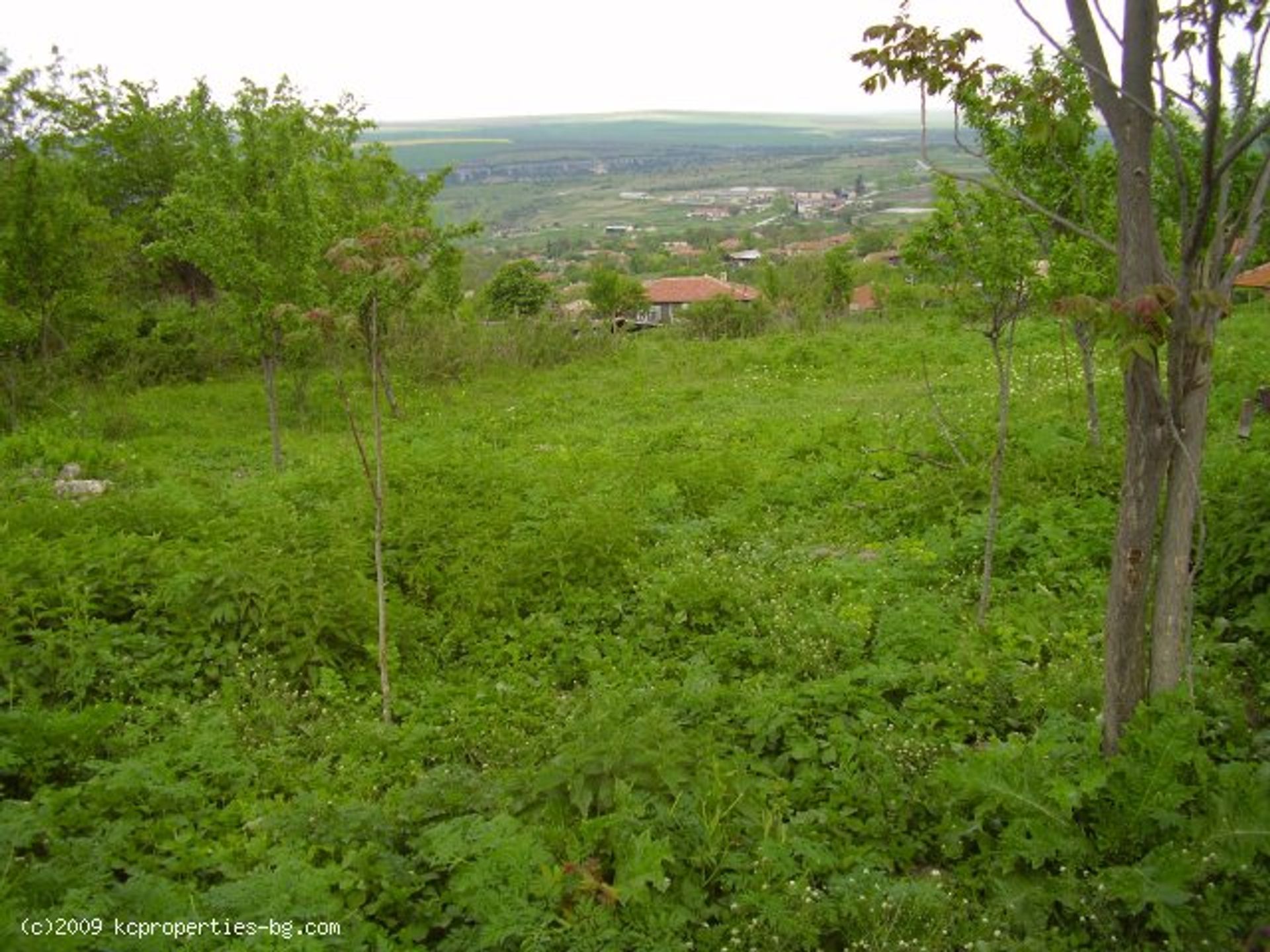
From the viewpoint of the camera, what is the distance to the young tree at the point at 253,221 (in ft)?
39.6

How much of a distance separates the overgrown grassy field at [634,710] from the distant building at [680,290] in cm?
3906

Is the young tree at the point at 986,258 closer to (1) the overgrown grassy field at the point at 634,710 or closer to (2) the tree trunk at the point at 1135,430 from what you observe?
(1) the overgrown grassy field at the point at 634,710

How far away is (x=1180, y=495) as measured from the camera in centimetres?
397

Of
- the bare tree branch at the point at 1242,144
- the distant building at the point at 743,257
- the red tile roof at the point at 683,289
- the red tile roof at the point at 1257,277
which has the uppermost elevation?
the distant building at the point at 743,257

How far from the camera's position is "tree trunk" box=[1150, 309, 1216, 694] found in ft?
11.9

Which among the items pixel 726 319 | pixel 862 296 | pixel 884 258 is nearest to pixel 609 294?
pixel 726 319

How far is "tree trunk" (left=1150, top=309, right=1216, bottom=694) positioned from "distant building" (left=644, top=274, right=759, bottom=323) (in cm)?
4425

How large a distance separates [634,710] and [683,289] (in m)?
50.3

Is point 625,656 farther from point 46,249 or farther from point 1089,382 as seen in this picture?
point 46,249

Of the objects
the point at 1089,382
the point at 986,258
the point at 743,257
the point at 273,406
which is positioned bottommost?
the point at 273,406

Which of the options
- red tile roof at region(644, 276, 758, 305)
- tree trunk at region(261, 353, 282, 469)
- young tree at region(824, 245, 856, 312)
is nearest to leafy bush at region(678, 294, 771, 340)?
young tree at region(824, 245, 856, 312)

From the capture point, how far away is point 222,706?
227 inches

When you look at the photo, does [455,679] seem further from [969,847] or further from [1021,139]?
[1021,139]

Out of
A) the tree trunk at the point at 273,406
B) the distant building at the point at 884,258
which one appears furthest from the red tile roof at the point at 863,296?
the tree trunk at the point at 273,406
